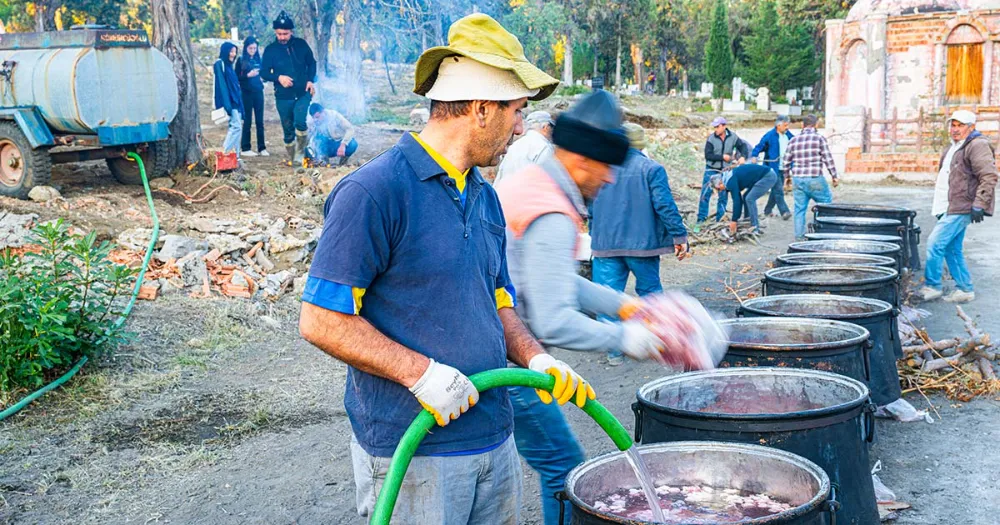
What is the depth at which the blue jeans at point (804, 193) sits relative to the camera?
13.7 m

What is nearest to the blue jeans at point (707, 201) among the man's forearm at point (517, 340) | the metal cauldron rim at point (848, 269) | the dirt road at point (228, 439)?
the dirt road at point (228, 439)

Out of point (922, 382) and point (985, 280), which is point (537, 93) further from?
point (985, 280)

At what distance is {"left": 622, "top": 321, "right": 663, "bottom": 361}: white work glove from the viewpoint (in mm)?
Result: 3238

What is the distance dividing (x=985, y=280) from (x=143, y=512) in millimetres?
9561

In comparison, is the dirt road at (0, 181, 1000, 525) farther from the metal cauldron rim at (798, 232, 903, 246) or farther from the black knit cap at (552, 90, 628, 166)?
the black knit cap at (552, 90, 628, 166)

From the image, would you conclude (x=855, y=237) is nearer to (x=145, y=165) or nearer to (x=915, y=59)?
(x=145, y=165)

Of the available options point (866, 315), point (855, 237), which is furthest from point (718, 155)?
point (866, 315)

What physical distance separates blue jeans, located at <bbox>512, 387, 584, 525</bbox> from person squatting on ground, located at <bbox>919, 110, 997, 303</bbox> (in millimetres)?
7427

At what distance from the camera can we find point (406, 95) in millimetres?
36812

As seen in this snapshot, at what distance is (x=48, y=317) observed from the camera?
6.23 m

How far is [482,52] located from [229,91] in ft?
44.0

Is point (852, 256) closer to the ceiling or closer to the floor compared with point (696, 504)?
closer to the ceiling

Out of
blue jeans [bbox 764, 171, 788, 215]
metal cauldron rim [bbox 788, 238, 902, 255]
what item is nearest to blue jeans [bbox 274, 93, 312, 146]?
blue jeans [bbox 764, 171, 788, 215]

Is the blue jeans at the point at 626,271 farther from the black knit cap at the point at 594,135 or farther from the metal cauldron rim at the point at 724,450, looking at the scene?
the metal cauldron rim at the point at 724,450
